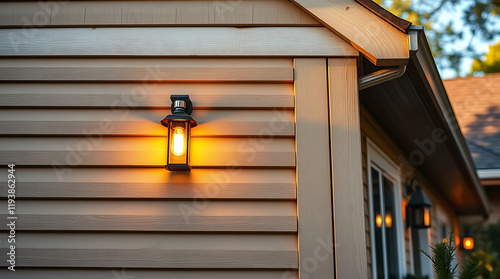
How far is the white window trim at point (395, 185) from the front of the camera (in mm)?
4121

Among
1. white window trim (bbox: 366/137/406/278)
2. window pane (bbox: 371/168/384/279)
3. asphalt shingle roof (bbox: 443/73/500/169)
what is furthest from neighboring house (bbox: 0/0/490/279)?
asphalt shingle roof (bbox: 443/73/500/169)

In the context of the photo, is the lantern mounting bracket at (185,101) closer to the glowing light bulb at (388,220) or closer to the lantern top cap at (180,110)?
the lantern top cap at (180,110)

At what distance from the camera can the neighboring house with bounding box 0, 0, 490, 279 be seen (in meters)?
2.75

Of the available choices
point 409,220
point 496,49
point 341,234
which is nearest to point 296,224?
point 341,234

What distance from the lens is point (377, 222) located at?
4391mm

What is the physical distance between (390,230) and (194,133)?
8.85 feet

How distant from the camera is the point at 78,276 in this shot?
2.74 metres

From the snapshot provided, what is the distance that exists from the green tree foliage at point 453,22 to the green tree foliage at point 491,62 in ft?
3.17

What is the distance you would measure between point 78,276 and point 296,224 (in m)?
1.14

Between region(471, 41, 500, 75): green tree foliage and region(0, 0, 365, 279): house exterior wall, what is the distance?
51.5 ft

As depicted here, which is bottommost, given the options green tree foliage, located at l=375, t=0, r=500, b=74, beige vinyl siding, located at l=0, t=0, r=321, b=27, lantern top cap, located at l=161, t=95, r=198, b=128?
lantern top cap, located at l=161, t=95, r=198, b=128

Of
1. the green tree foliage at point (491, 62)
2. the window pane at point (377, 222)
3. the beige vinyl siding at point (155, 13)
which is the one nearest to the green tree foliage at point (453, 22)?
the green tree foliage at point (491, 62)

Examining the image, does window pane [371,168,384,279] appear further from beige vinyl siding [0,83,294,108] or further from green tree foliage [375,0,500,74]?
green tree foliage [375,0,500,74]

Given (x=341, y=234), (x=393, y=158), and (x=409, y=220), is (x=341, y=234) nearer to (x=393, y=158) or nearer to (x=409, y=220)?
(x=393, y=158)
